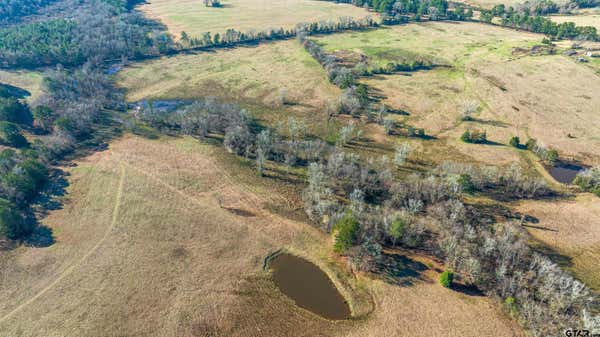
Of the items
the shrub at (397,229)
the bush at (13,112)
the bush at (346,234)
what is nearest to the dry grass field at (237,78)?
the bush at (13,112)

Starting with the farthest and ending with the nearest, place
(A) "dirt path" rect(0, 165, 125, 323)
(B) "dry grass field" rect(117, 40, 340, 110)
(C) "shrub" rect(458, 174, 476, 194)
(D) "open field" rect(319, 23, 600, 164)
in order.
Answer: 1. (B) "dry grass field" rect(117, 40, 340, 110)
2. (D) "open field" rect(319, 23, 600, 164)
3. (C) "shrub" rect(458, 174, 476, 194)
4. (A) "dirt path" rect(0, 165, 125, 323)

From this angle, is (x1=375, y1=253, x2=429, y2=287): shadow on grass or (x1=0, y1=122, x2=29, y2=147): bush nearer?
(x1=375, y1=253, x2=429, y2=287): shadow on grass

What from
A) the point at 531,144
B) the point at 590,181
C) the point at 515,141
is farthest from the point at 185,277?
the point at 531,144

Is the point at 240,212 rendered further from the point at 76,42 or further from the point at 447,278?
the point at 76,42

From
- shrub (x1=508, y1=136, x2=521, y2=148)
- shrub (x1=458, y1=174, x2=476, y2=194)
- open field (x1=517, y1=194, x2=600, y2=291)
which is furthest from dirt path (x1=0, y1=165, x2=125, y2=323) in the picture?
shrub (x1=508, y1=136, x2=521, y2=148)

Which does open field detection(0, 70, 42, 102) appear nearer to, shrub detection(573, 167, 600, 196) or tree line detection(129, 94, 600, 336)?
tree line detection(129, 94, 600, 336)

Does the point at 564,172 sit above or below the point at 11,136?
below

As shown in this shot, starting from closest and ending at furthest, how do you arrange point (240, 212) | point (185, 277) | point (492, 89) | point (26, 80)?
point (185, 277), point (240, 212), point (492, 89), point (26, 80)
